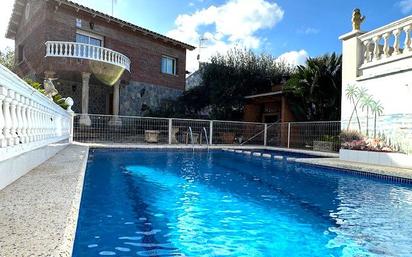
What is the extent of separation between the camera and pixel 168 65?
22891 mm

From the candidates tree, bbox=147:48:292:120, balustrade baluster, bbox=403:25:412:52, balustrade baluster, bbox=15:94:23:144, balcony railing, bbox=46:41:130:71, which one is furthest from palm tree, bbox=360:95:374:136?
balcony railing, bbox=46:41:130:71

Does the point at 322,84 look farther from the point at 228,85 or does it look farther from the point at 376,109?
the point at 228,85

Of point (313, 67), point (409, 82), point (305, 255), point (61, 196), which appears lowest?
point (305, 255)

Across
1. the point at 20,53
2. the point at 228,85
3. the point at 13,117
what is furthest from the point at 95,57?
the point at 13,117

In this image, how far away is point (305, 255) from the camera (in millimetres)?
2977

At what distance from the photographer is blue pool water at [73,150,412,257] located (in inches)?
122

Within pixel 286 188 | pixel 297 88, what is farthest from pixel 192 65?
pixel 286 188

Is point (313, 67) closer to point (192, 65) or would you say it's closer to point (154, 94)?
point (154, 94)

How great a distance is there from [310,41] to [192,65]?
43.1 ft

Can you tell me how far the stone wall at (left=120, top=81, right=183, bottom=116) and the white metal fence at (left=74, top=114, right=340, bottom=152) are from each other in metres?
4.34

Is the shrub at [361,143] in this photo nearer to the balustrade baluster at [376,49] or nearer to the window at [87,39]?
the balustrade baluster at [376,49]

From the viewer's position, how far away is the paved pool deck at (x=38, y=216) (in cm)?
175

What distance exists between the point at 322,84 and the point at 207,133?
5995 mm

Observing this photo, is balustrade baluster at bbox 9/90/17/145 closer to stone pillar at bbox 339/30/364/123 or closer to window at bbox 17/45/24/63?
stone pillar at bbox 339/30/364/123
